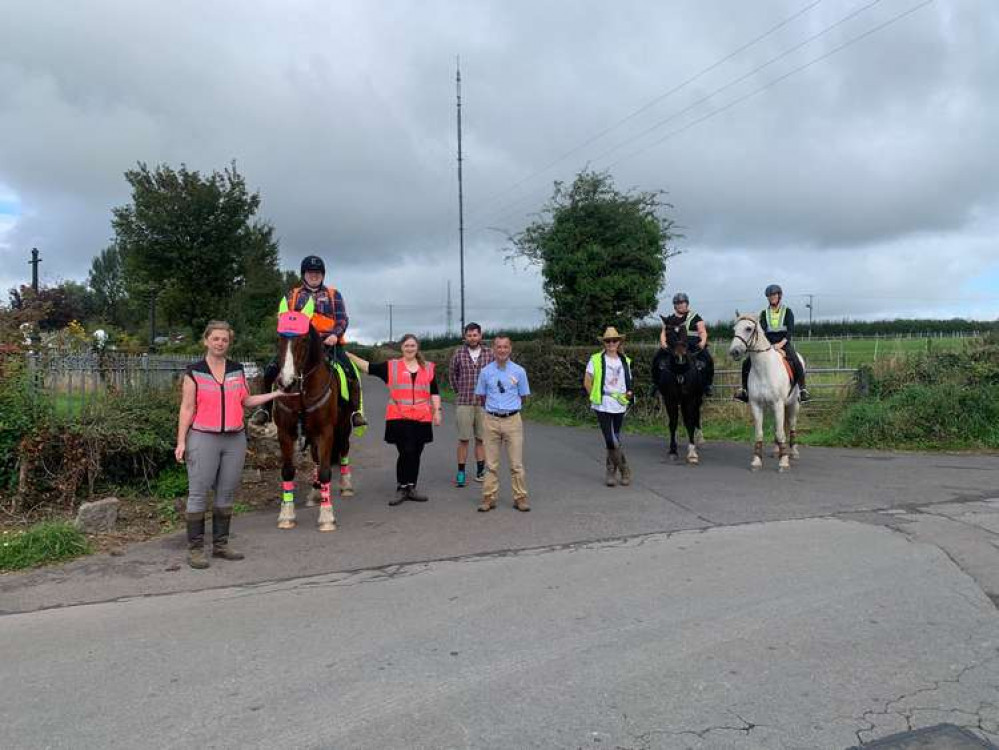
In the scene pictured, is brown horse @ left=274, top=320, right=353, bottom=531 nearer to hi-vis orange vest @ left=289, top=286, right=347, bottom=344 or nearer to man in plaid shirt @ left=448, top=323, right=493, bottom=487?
hi-vis orange vest @ left=289, top=286, right=347, bottom=344

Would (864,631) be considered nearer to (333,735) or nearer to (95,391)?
(333,735)

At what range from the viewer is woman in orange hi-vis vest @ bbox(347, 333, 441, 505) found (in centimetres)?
854

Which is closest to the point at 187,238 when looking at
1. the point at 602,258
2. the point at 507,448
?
the point at 602,258

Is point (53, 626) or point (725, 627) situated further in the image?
point (53, 626)

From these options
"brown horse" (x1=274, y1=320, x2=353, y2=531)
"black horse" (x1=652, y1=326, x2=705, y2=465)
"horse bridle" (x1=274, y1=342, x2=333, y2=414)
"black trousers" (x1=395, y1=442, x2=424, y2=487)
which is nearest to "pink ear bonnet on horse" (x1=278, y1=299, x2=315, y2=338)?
"brown horse" (x1=274, y1=320, x2=353, y2=531)

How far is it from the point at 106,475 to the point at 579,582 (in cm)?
585

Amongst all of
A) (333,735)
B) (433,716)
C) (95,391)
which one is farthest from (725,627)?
(95,391)

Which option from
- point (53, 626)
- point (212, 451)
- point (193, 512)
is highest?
point (212, 451)

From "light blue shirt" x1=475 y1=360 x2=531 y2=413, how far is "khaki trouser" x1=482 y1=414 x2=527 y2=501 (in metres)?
0.15

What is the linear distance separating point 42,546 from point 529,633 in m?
4.64

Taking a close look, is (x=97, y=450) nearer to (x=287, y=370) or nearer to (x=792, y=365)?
→ (x=287, y=370)

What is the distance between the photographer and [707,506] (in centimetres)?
805

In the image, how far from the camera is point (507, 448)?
813 cm

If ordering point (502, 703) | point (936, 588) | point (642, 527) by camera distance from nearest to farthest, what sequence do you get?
point (502, 703) → point (936, 588) → point (642, 527)
